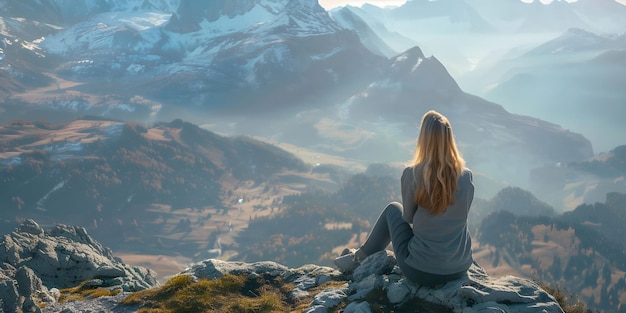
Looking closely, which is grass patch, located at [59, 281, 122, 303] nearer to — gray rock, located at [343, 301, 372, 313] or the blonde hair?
gray rock, located at [343, 301, 372, 313]

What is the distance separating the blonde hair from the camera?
1320 cm

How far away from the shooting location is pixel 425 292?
15164 millimetres

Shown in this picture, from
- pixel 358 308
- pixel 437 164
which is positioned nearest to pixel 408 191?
pixel 437 164

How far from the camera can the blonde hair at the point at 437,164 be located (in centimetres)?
1320

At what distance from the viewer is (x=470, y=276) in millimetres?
15781

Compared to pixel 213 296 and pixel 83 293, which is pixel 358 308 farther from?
pixel 83 293

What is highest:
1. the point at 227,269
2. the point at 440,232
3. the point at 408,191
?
the point at 408,191

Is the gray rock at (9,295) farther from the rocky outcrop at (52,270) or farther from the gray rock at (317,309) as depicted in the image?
the gray rock at (317,309)

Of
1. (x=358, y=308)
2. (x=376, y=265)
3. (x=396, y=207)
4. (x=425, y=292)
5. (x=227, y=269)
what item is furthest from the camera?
(x=227, y=269)

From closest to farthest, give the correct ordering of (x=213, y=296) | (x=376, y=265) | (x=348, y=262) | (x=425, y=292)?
(x=425, y=292), (x=376, y=265), (x=213, y=296), (x=348, y=262)

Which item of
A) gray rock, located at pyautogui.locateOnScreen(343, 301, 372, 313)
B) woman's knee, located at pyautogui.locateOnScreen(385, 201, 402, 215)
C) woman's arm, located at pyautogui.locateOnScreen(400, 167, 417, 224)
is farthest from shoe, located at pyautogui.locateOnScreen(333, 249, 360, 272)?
woman's arm, located at pyautogui.locateOnScreen(400, 167, 417, 224)

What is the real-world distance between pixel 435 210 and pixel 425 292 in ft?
10.9

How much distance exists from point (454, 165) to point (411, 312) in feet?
16.9

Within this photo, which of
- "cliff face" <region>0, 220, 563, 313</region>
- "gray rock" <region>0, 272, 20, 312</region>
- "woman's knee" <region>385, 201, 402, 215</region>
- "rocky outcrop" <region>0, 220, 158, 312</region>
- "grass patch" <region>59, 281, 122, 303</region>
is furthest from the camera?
"grass patch" <region>59, 281, 122, 303</region>
